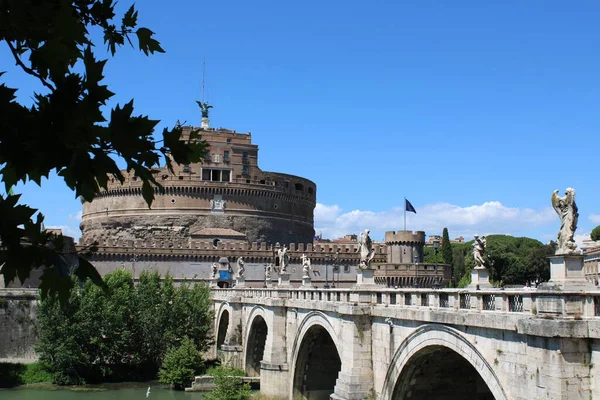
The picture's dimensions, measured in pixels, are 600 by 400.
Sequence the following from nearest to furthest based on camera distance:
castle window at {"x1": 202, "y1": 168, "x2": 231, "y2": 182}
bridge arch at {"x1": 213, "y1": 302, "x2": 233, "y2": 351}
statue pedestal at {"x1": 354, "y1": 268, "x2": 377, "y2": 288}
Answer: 1. statue pedestal at {"x1": 354, "y1": 268, "x2": 377, "y2": 288}
2. bridge arch at {"x1": 213, "y1": 302, "x2": 233, "y2": 351}
3. castle window at {"x1": 202, "y1": 168, "x2": 231, "y2": 182}

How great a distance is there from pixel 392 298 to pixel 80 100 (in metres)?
15.1

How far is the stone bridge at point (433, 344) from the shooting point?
32.6 ft

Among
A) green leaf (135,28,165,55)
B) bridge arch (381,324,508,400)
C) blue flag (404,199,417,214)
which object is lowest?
bridge arch (381,324,508,400)

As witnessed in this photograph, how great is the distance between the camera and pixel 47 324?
1446 inches

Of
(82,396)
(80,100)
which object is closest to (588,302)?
(80,100)

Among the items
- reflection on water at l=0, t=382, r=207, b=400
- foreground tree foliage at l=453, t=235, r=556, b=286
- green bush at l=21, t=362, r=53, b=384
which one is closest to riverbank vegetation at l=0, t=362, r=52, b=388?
green bush at l=21, t=362, r=53, b=384

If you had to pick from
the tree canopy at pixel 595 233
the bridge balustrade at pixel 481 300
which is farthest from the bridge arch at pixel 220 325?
the tree canopy at pixel 595 233

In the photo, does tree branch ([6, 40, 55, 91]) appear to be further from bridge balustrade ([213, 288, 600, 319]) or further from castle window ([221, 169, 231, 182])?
castle window ([221, 169, 231, 182])

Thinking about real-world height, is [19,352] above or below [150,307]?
below

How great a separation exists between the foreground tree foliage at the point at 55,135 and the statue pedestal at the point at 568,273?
831 cm

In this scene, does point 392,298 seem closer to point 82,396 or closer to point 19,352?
point 82,396

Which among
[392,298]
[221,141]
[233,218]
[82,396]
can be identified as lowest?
[82,396]

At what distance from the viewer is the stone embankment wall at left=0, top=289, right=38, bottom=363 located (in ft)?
131

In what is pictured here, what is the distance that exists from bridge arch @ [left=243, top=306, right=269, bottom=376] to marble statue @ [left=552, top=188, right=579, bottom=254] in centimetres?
2542
